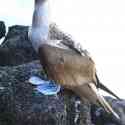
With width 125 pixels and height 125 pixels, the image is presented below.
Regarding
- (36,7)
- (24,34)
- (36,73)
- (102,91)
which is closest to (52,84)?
(36,73)

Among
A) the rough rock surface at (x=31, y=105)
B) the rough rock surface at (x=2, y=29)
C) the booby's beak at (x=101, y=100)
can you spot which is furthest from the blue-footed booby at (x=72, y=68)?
the rough rock surface at (x=2, y=29)

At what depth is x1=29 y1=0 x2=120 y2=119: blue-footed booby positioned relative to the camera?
2912 mm

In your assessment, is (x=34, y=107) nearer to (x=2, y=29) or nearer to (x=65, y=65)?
(x=65, y=65)

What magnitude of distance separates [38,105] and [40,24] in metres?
0.62

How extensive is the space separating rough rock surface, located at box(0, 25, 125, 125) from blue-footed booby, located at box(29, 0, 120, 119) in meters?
0.09

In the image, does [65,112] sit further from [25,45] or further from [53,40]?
[25,45]

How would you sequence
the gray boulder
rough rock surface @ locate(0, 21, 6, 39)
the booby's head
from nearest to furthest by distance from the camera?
the gray boulder < the booby's head < rough rock surface @ locate(0, 21, 6, 39)

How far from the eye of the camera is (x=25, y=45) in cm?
387

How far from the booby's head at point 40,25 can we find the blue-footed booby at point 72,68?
0.14 feet

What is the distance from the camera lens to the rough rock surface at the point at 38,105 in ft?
9.43

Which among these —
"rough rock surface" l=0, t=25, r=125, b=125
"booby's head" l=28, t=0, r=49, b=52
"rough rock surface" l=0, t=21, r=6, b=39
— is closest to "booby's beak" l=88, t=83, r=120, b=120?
"rough rock surface" l=0, t=25, r=125, b=125

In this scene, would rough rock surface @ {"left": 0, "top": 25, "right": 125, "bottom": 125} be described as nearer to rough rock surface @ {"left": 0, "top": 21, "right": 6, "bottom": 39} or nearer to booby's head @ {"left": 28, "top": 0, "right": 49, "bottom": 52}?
booby's head @ {"left": 28, "top": 0, "right": 49, "bottom": 52}

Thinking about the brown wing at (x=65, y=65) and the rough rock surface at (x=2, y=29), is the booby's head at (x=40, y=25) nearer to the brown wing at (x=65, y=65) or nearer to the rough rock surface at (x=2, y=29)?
the brown wing at (x=65, y=65)

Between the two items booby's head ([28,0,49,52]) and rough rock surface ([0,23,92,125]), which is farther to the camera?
booby's head ([28,0,49,52])
